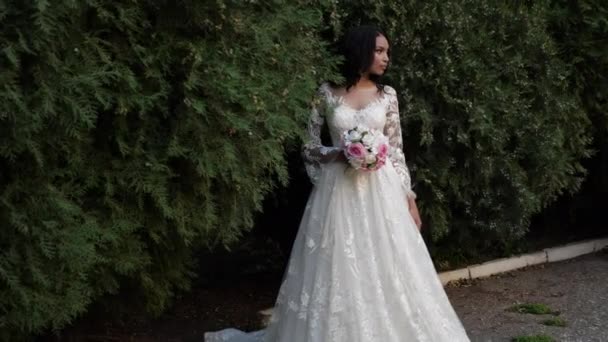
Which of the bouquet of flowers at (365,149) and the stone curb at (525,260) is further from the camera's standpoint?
the stone curb at (525,260)

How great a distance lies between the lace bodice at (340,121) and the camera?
4797mm

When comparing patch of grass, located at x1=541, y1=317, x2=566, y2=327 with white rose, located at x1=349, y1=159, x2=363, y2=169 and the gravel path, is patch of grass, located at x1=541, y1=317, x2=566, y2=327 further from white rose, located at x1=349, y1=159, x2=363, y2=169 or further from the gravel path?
white rose, located at x1=349, y1=159, x2=363, y2=169

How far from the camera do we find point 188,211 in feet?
14.3

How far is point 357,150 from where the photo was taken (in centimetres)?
453

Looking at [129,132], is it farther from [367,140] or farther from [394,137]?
[394,137]

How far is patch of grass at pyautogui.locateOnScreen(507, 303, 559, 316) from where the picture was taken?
20.7 ft

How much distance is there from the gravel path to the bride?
4.28 feet

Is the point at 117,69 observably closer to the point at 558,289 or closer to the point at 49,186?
the point at 49,186

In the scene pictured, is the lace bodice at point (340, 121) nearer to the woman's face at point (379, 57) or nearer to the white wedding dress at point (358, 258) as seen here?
the white wedding dress at point (358, 258)

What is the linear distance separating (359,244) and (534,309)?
2.36 meters

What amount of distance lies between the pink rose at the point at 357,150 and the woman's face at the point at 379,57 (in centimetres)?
56

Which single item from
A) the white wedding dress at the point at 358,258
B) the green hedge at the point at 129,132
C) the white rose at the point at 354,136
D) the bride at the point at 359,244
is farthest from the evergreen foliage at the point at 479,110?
the green hedge at the point at 129,132

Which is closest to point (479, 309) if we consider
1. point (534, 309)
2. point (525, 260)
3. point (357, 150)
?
point (534, 309)

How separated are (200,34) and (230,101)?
0.37 metres
